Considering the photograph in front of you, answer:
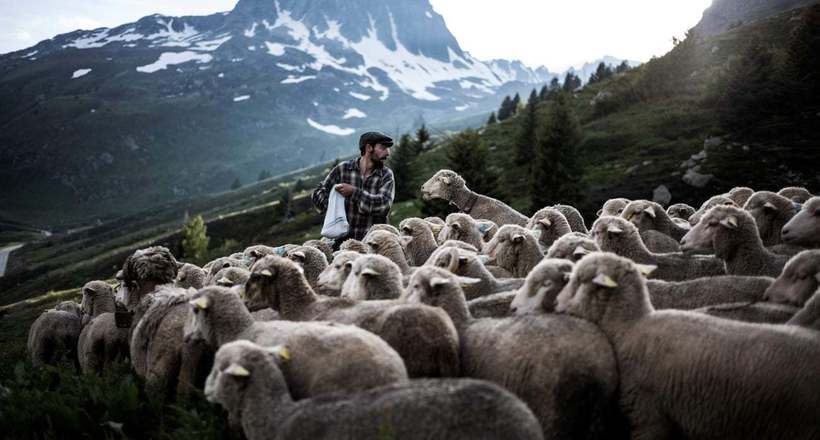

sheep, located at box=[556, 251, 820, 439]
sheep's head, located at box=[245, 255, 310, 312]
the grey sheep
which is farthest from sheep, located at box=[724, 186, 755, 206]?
sheep's head, located at box=[245, 255, 310, 312]

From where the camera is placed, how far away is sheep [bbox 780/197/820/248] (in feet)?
24.4

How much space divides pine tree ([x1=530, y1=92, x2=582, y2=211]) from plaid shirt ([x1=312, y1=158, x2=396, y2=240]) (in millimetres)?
34497

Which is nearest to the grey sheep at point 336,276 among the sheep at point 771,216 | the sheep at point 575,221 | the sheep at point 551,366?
the sheep at point 551,366

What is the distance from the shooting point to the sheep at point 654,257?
7.61 m

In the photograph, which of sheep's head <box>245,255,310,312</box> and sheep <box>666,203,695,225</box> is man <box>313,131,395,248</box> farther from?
sheep <box>666,203,695,225</box>

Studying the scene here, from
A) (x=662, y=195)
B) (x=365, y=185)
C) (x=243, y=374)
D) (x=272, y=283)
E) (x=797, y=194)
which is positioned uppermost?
(x=365, y=185)

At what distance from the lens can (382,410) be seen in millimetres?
3754

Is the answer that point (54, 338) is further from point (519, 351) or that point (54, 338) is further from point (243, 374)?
point (519, 351)

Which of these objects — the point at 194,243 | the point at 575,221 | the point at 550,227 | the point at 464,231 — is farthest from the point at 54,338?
the point at 194,243

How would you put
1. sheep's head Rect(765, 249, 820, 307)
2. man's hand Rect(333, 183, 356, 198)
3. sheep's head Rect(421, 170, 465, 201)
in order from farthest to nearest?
1. sheep's head Rect(421, 170, 465, 201)
2. man's hand Rect(333, 183, 356, 198)
3. sheep's head Rect(765, 249, 820, 307)

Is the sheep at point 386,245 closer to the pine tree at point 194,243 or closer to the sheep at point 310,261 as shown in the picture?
the sheep at point 310,261

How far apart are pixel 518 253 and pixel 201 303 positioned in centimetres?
522

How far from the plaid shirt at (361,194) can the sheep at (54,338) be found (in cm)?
538

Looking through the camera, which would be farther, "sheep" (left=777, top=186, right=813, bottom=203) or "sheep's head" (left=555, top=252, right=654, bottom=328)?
"sheep" (left=777, top=186, right=813, bottom=203)
